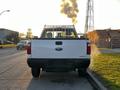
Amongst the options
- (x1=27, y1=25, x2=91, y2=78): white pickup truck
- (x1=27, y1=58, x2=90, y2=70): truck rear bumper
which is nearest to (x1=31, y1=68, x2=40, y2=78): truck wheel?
(x1=27, y1=25, x2=91, y2=78): white pickup truck

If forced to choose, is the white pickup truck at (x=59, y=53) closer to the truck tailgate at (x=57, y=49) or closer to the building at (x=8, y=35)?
the truck tailgate at (x=57, y=49)

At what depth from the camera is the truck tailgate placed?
50.9 feet

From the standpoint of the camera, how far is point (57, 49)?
1556 cm

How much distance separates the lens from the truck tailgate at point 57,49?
15.5 meters

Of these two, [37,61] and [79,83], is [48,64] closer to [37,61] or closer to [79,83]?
[37,61]

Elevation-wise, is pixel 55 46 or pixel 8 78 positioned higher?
pixel 55 46

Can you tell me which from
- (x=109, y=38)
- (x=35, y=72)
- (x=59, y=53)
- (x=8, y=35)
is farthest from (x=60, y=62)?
(x=8, y=35)

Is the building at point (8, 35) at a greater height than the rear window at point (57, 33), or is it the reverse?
the rear window at point (57, 33)

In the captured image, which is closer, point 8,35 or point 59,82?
point 59,82

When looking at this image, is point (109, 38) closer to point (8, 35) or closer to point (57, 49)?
point (57, 49)

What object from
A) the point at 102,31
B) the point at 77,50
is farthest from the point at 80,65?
the point at 102,31

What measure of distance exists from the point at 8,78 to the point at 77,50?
10.5 ft

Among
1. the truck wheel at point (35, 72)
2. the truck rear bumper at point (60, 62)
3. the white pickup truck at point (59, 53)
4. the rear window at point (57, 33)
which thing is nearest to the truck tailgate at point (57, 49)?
the white pickup truck at point (59, 53)

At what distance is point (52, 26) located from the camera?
19578mm
